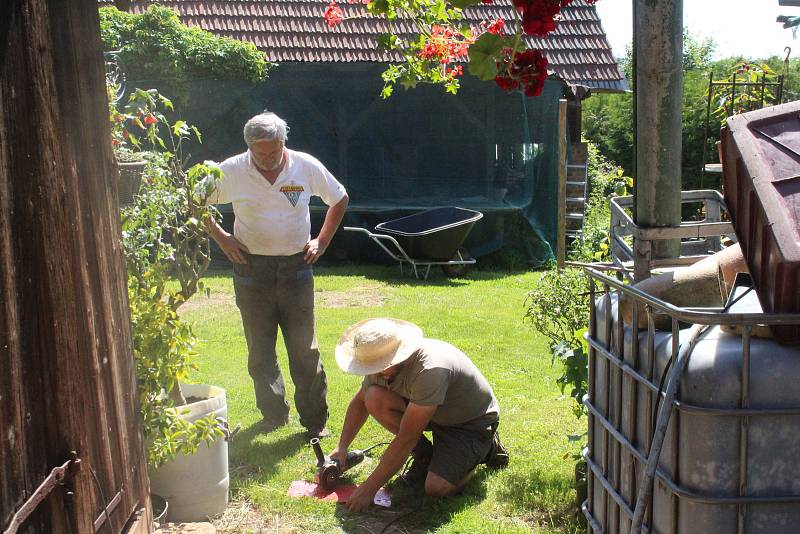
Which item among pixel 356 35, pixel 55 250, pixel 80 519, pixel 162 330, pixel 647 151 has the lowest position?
pixel 80 519

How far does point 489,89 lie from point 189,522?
10986mm

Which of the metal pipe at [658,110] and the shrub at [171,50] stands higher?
the shrub at [171,50]

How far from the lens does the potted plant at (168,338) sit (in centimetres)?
367

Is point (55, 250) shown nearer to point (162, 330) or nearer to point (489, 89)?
point (162, 330)

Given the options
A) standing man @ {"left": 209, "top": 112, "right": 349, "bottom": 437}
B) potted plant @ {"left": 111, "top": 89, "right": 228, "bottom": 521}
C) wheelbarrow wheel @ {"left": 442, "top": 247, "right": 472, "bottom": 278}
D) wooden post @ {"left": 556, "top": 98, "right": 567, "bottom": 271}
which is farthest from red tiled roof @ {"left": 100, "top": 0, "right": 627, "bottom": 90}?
potted plant @ {"left": 111, "top": 89, "right": 228, "bottom": 521}

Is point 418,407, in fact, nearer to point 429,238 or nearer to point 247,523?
point 247,523

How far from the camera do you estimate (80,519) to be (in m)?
2.55

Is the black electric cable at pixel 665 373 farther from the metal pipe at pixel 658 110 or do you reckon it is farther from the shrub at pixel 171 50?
the shrub at pixel 171 50

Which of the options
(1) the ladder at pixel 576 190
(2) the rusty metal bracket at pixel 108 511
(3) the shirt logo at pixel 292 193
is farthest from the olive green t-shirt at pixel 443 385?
(1) the ladder at pixel 576 190

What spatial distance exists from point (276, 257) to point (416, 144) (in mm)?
8734

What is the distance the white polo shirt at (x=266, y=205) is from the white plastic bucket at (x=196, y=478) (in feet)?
4.88

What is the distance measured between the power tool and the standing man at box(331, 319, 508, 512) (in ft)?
0.20

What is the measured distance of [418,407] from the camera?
4504mm

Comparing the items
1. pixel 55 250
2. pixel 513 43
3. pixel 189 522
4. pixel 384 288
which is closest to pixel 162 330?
pixel 189 522
